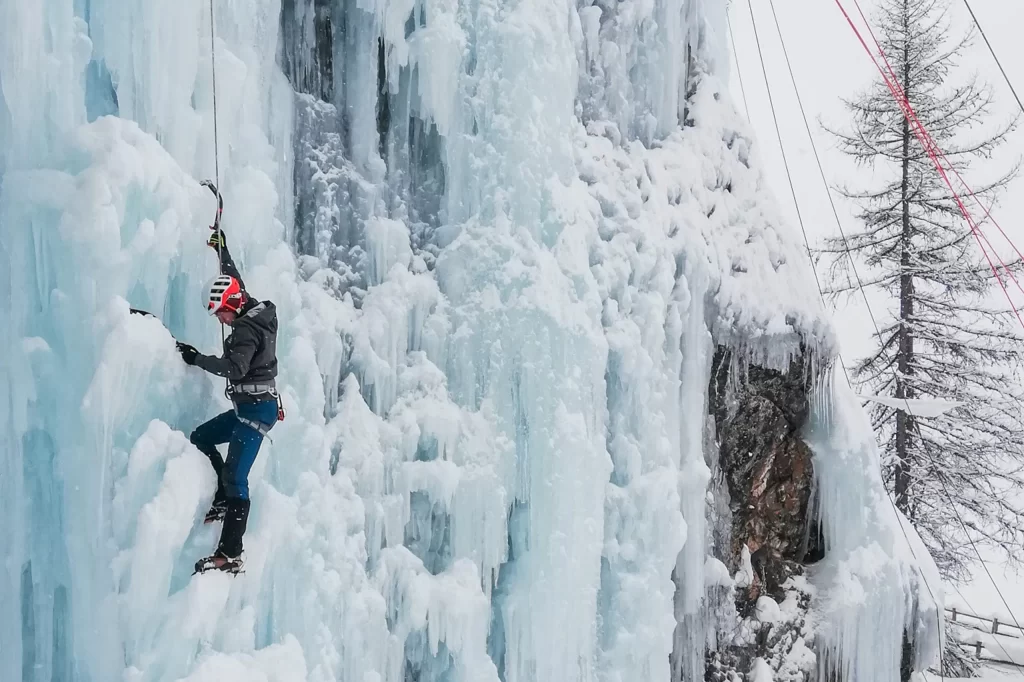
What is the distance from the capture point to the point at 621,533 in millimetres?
5547

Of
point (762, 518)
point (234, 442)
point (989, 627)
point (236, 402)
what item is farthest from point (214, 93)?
point (989, 627)

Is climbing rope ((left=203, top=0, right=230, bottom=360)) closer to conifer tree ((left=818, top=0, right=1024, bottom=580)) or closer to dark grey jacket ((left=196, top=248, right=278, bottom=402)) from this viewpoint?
dark grey jacket ((left=196, top=248, right=278, bottom=402))

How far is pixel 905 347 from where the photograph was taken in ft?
37.8

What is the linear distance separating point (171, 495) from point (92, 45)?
1882 mm

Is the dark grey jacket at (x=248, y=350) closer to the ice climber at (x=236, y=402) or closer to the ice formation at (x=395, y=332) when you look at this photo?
the ice climber at (x=236, y=402)

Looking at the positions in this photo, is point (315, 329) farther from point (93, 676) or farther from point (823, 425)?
point (823, 425)

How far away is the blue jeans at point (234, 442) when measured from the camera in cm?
329

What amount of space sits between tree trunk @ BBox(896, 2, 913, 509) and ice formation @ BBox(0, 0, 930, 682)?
4.40 m

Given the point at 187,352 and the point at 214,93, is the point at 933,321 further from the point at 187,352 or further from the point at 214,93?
the point at 187,352

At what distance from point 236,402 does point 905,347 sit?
1063 cm

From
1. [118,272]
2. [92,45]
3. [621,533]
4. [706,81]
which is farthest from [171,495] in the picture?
[706,81]

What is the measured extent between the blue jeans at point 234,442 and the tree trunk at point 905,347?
385 inches

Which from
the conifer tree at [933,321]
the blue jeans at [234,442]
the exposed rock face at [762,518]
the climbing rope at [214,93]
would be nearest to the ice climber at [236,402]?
the blue jeans at [234,442]

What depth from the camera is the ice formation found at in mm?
3053
